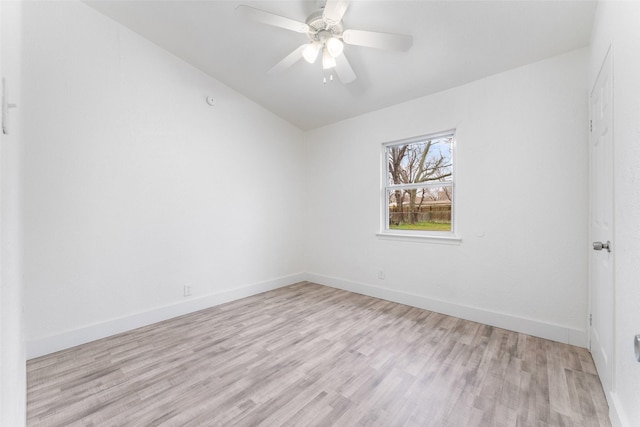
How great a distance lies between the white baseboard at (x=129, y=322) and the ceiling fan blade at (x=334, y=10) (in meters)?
3.09

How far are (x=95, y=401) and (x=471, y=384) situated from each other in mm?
2419

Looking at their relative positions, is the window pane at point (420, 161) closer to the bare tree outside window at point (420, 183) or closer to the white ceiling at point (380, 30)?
the bare tree outside window at point (420, 183)

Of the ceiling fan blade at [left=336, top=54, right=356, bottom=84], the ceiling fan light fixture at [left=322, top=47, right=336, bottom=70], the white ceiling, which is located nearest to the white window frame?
the white ceiling

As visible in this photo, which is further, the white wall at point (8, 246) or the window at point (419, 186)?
the window at point (419, 186)

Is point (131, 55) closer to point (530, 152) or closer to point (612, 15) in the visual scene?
point (612, 15)

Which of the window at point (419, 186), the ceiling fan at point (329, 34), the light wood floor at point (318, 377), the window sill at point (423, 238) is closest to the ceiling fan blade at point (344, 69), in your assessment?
the ceiling fan at point (329, 34)

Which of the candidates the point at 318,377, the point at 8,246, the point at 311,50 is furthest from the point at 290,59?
the point at 318,377

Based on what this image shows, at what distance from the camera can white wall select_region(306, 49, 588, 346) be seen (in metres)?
2.23

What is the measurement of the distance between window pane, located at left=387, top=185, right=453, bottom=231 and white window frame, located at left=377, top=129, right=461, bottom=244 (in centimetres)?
5

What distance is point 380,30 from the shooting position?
7.38 ft

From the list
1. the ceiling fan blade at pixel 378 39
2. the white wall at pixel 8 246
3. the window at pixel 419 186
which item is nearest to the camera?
the white wall at pixel 8 246

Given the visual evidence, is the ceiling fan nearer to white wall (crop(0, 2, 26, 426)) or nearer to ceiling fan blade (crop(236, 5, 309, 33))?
ceiling fan blade (crop(236, 5, 309, 33))

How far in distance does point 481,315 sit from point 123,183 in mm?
3838

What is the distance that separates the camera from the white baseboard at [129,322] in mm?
2148
